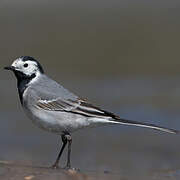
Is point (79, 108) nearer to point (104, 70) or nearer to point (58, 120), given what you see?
point (58, 120)

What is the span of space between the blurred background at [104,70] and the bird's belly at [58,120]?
242cm

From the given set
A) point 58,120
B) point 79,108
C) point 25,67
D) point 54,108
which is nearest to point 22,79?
point 25,67

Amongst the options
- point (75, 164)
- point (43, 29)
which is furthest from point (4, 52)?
point (75, 164)

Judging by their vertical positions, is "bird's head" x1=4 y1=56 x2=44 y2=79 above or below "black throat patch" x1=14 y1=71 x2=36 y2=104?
above

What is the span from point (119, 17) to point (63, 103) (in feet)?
52.2

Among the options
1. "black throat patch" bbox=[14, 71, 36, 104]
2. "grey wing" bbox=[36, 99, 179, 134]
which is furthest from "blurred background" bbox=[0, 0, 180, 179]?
"black throat patch" bbox=[14, 71, 36, 104]

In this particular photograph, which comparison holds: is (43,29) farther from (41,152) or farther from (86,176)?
(86,176)

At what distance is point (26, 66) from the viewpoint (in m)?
10.6

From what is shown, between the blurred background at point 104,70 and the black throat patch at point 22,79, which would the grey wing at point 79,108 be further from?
the blurred background at point 104,70

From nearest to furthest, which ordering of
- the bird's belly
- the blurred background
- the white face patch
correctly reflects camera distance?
the bird's belly < the white face patch < the blurred background

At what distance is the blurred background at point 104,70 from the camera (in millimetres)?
14555

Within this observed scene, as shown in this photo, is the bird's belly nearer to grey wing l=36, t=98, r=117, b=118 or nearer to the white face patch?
grey wing l=36, t=98, r=117, b=118

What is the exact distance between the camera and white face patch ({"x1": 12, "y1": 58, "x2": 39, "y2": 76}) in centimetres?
1054

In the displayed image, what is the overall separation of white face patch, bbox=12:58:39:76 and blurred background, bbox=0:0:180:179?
2.89 meters
